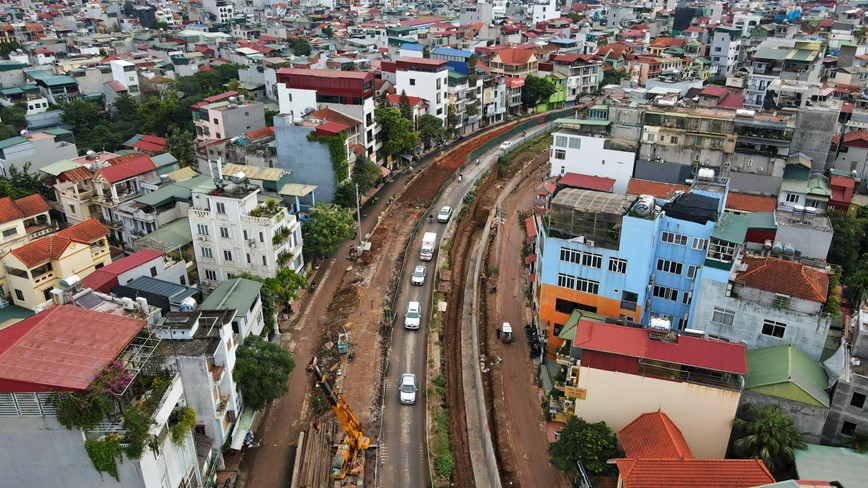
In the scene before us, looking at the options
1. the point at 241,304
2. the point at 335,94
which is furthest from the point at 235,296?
the point at 335,94

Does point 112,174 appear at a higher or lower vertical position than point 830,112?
lower

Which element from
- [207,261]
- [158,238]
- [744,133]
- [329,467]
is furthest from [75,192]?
[744,133]

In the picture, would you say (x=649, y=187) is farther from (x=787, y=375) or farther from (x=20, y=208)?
(x=20, y=208)

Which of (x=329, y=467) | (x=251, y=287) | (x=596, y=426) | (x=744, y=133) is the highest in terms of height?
(x=744, y=133)

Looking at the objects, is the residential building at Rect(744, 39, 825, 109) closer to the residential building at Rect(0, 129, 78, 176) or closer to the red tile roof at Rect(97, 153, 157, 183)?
the red tile roof at Rect(97, 153, 157, 183)

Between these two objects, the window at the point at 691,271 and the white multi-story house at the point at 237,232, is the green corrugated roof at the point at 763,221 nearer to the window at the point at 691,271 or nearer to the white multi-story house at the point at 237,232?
the window at the point at 691,271

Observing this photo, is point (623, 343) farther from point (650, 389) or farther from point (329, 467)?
point (329, 467)

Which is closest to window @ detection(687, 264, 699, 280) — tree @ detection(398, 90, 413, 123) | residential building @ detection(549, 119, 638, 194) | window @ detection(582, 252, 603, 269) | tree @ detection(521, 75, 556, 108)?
window @ detection(582, 252, 603, 269)
